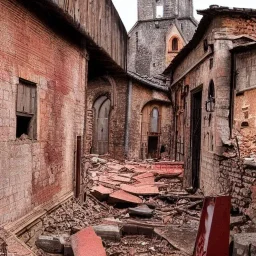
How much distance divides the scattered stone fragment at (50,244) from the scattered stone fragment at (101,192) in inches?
171

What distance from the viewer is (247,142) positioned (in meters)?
8.61

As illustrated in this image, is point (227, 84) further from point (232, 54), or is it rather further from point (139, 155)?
point (139, 155)

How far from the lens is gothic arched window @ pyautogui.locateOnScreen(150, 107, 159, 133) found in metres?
22.1

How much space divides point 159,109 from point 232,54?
1281 cm

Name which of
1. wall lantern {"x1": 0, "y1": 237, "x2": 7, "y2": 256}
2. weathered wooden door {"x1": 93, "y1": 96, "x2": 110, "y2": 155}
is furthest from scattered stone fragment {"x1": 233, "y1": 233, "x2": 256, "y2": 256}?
weathered wooden door {"x1": 93, "y1": 96, "x2": 110, "y2": 155}

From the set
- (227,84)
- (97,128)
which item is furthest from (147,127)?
(227,84)

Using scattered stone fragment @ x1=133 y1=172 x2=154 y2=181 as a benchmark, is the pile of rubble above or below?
below

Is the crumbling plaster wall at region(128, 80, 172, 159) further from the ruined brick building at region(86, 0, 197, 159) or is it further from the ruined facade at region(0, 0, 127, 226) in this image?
the ruined facade at region(0, 0, 127, 226)

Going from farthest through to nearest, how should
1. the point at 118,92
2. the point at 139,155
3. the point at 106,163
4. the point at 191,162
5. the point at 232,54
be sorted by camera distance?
the point at 139,155
the point at 118,92
the point at 106,163
the point at 191,162
the point at 232,54

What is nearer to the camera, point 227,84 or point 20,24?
point 20,24

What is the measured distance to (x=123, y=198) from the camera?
10.4 metres

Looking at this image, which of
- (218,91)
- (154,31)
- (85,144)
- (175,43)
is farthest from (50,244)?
(154,31)

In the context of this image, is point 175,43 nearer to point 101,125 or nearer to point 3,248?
point 101,125

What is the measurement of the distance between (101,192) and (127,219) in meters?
2.37
